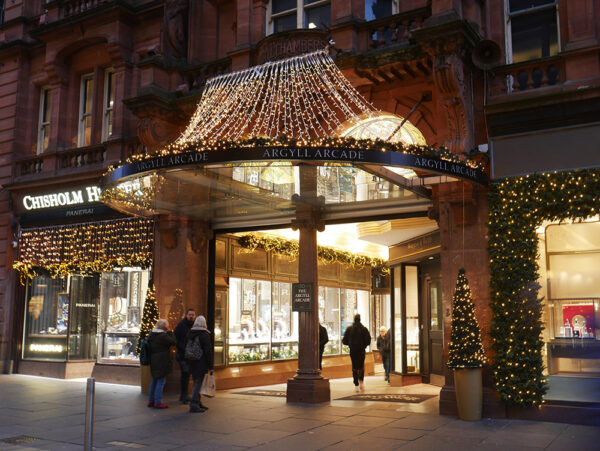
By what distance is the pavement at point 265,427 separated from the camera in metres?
9.07

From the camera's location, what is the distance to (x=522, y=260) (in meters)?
11.4

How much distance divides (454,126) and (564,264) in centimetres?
334

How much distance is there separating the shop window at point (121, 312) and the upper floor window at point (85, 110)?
14.8 feet

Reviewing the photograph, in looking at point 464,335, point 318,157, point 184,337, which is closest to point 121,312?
point 184,337

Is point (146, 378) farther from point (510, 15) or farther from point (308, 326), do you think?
point (510, 15)

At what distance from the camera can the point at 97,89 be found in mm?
19344

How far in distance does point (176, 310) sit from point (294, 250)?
4.29 metres

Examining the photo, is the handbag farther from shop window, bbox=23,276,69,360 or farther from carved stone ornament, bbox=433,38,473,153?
shop window, bbox=23,276,69,360

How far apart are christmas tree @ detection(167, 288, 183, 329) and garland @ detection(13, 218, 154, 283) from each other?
164 cm

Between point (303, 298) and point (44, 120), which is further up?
point (44, 120)

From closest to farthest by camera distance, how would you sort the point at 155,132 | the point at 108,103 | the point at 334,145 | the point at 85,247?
the point at 334,145
the point at 155,132
the point at 85,247
the point at 108,103

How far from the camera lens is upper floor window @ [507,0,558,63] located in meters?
12.7

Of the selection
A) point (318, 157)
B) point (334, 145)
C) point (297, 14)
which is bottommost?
point (318, 157)

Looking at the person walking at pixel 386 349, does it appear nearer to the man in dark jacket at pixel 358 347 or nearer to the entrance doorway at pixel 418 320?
the entrance doorway at pixel 418 320
